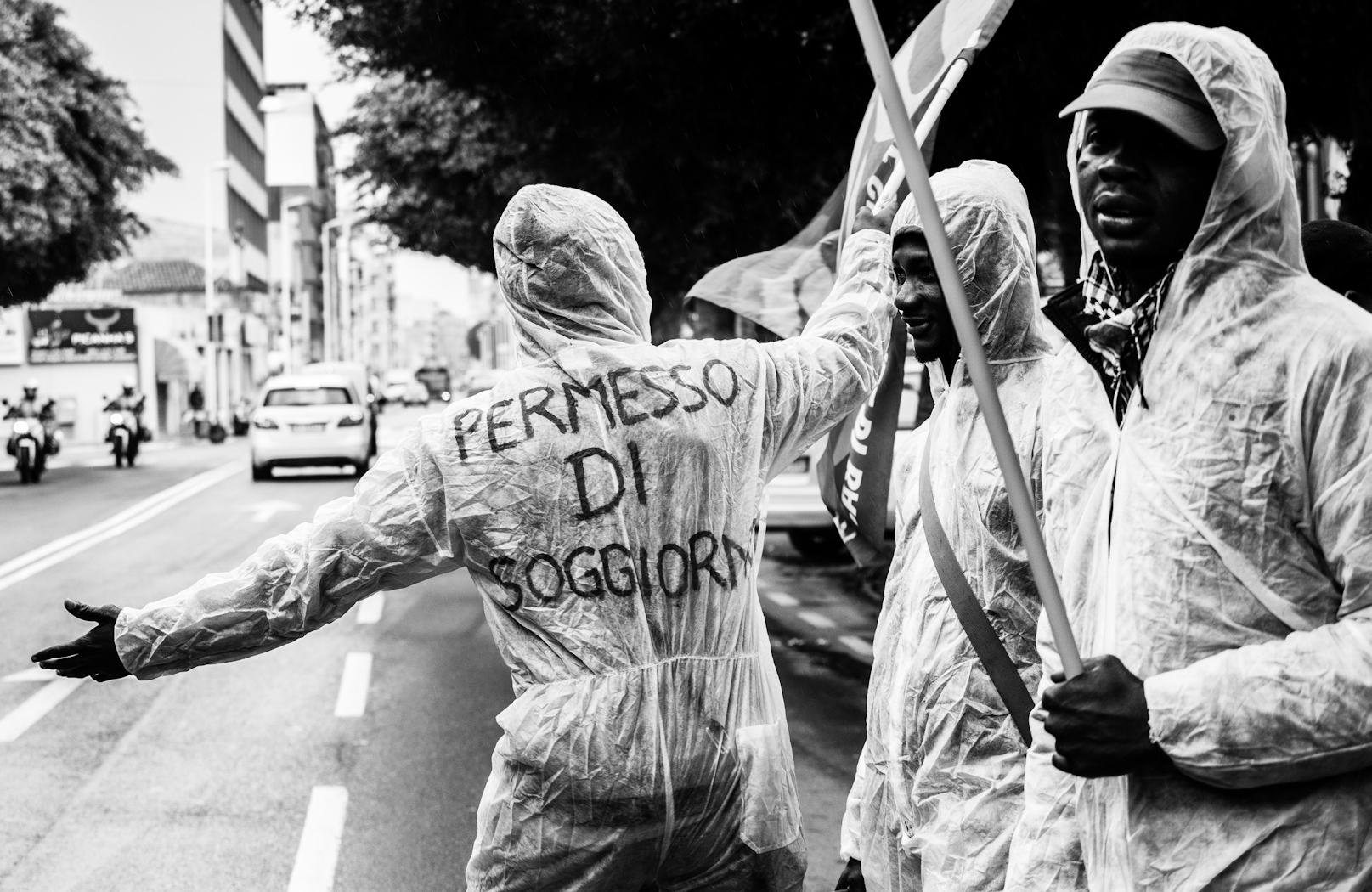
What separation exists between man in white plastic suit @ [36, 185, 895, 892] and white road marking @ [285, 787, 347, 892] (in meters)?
2.77

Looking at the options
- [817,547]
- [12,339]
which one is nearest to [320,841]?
[817,547]

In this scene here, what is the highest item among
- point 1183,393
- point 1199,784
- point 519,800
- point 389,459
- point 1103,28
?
point 1103,28

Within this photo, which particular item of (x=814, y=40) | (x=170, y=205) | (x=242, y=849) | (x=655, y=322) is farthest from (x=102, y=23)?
(x=242, y=849)

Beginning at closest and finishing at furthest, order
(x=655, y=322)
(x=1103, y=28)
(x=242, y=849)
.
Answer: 1. (x=242, y=849)
2. (x=1103, y=28)
3. (x=655, y=322)

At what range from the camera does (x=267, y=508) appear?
19.9 metres

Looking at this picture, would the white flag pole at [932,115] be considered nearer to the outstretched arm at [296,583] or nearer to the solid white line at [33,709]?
the outstretched arm at [296,583]

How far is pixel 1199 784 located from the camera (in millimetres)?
1982

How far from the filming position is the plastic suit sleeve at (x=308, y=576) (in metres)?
2.81

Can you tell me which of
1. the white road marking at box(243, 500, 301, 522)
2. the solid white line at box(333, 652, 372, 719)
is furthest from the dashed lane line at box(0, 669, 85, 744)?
the white road marking at box(243, 500, 301, 522)

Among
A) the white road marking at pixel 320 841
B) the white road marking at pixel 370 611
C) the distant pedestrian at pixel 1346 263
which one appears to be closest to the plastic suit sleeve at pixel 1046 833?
the distant pedestrian at pixel 1346 263

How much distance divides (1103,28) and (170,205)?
60353mm

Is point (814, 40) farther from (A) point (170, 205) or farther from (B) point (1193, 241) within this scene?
(A) point (170, 205)

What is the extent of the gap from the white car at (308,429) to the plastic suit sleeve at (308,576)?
22.1 meters

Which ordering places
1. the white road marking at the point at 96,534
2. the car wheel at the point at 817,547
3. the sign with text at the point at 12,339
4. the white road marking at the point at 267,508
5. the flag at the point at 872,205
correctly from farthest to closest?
the sign with text at the point at 12,339 → the white road marking at the point at 267,508 → the car wheel at the point at 817,547 → the white road marking at the point at 96,534 → the flag at the point at 872,205
